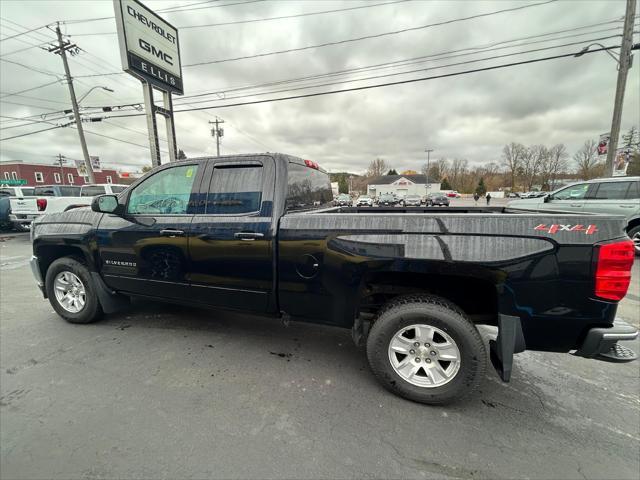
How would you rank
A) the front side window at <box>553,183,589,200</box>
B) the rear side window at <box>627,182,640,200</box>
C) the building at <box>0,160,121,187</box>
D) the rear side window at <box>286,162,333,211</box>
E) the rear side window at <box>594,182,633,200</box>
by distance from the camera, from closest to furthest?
1. the rear side window at <box>286,162,333,211</box>
2. the rear side window at <box>627,182,640,200</box>
3. the rear side window at <box>594,182,633,200</box>
4. the front side window at <box>553,183,589,200</box>
5. the building at <box>0,160,121,187</box>

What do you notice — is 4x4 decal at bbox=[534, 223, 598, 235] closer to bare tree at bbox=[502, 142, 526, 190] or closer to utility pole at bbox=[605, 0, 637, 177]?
utility pole at bbox=[605, 0, 637, 177]

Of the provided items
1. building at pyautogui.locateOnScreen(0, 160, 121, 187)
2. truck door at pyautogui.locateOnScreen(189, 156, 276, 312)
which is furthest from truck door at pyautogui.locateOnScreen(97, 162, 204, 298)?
building at pyautogui.locateOnScreen(0, 160, 121, 187)

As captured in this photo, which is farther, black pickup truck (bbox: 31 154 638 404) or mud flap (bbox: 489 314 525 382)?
mud flap (bbox: 489 314 525 382)

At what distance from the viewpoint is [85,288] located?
3465mm

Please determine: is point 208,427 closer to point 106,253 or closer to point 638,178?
point 106,253

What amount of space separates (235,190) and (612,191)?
960cm

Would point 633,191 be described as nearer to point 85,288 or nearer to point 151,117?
point 85,288

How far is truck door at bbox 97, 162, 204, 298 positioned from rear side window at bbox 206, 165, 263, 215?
8.7 inches

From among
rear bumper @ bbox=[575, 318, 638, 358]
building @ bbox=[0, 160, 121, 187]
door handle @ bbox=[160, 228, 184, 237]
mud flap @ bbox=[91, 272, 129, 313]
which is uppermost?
building @ bbox=[0, 160, 121, 187]

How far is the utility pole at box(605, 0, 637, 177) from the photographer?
10906 millimetres

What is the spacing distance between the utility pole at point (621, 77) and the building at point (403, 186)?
56.6 meters

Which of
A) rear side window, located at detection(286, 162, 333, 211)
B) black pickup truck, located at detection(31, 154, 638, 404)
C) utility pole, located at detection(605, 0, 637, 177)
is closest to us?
black pickup truck, located at detection(31, 154, 638, 404)

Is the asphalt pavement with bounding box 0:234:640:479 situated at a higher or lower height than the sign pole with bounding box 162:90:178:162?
lower

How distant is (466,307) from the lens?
2.39 metres
